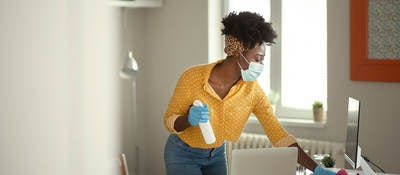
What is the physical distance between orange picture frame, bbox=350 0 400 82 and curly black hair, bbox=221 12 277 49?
3.42 feet

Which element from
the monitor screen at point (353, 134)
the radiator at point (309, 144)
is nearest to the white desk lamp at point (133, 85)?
the radiator at point (309, 144)

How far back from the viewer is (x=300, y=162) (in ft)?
8.79

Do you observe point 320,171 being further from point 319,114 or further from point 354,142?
point 319,114

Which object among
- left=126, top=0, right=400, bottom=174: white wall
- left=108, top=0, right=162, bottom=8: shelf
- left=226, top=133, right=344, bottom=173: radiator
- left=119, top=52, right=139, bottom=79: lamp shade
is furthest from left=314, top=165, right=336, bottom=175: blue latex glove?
left=108, top=0, right=162, bottom=8: shelf

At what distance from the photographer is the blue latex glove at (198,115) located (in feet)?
9.06

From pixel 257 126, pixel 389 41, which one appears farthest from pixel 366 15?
pixel 257 126

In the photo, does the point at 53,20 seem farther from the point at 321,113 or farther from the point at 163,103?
the point at 321,113

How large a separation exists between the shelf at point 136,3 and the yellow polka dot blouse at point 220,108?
1639mm

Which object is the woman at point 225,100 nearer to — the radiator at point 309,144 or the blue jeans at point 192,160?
the blue jeans at point 192,160

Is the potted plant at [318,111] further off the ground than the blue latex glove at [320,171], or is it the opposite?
the potted plant at [318,111]

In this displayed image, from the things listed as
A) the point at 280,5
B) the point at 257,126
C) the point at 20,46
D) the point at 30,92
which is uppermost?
the point at 280,5

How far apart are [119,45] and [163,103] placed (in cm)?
57

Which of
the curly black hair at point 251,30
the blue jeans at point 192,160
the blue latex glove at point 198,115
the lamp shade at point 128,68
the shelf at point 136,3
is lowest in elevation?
the blue jeans at point 192,160

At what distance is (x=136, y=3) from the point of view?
453 centimetres
